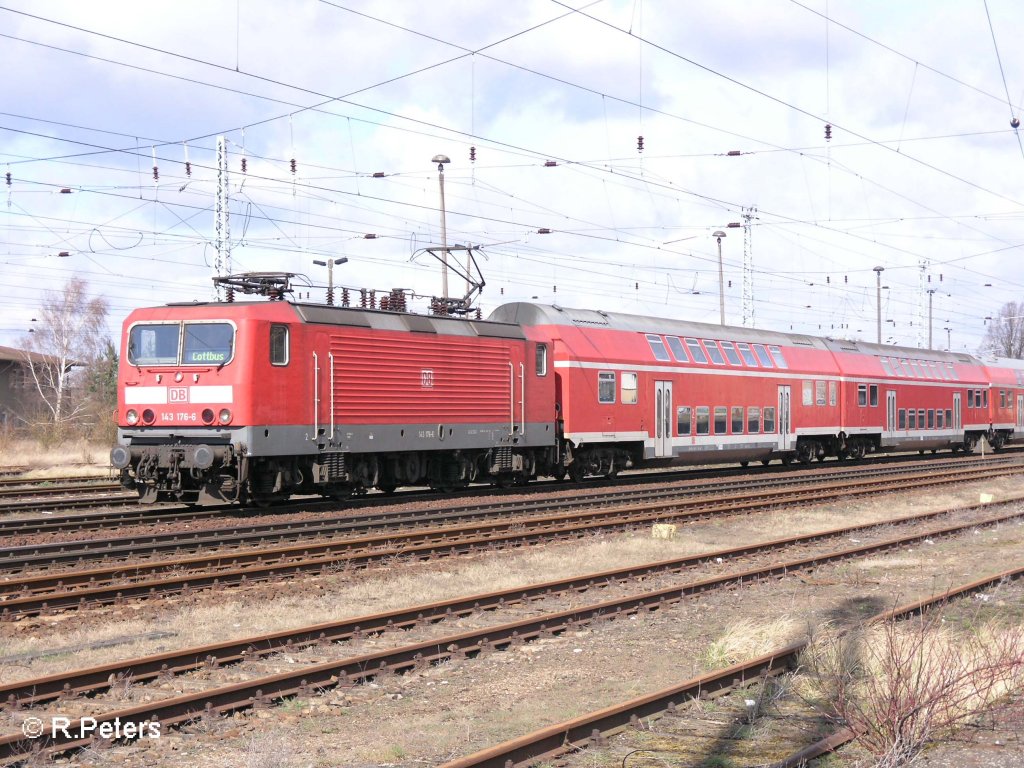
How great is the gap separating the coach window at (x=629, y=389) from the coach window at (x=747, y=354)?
222 inches

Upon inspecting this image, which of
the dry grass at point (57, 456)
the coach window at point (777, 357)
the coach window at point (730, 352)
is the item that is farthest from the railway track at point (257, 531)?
the dry grass at point (57, 456)

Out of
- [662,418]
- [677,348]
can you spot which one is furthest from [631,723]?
[677,348]

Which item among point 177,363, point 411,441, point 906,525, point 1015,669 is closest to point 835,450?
point 906,525

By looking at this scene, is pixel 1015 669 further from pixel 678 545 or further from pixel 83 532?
pixel 83 532

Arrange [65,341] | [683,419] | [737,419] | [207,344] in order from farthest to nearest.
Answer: [65,341] < [737,419] < [683,419] < [207,344]

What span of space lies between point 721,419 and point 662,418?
291cm

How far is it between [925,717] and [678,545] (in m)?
9.93

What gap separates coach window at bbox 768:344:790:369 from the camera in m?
31.8

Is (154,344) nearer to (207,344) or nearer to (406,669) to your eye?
(207,344)

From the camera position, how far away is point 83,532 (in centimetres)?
1597

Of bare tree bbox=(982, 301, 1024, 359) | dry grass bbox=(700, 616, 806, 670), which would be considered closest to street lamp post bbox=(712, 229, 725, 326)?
dry grass bbox=(700, 616, 806, 670)

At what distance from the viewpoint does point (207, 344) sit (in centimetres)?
1770

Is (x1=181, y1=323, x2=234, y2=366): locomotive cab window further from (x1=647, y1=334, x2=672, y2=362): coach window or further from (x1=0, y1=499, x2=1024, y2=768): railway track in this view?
(x1=647, y1=334, x2=672, y2=362): coach window

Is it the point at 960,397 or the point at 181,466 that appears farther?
the point at 960,397
